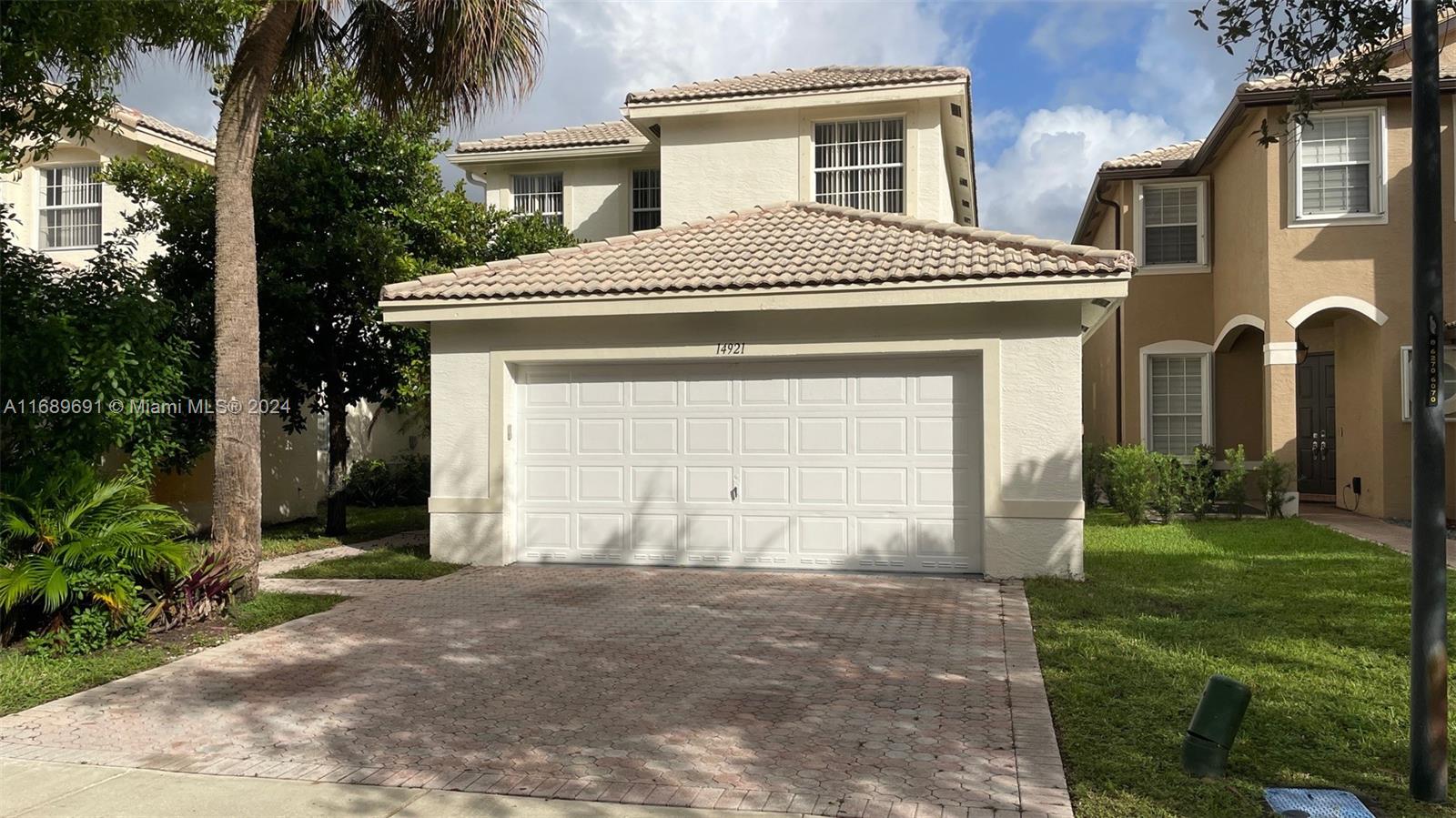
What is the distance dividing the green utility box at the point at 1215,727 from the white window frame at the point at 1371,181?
42.3 ft

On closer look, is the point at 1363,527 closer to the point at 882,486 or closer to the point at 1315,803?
the point at 882,486

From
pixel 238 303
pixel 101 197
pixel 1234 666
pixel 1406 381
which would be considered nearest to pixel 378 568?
pixel 238 303

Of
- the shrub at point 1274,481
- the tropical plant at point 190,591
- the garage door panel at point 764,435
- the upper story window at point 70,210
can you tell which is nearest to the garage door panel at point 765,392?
the garage door panel at point 764,435

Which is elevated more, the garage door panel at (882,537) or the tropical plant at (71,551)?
the tropical plant at (71,551)

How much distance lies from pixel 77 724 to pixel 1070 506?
8799 mm

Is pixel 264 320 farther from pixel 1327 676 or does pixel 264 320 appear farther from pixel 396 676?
pixel 1327 676

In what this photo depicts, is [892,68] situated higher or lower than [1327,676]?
higher

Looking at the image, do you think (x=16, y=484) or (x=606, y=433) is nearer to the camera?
(x=16, y=484)

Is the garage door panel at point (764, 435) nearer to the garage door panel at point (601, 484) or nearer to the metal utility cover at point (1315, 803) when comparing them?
the garage door panel at point (601, 484)

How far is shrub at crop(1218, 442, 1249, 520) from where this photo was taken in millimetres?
15898

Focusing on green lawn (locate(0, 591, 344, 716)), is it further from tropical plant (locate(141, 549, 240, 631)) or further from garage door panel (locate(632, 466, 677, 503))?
garage door panel (locate(632, 466, 677, 503))

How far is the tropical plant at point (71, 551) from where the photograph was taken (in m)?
7.71

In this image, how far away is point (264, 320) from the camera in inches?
586

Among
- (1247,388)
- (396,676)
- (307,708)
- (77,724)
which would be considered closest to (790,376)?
(396,676)
